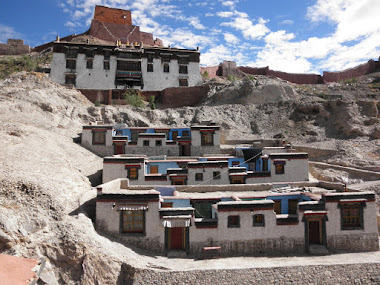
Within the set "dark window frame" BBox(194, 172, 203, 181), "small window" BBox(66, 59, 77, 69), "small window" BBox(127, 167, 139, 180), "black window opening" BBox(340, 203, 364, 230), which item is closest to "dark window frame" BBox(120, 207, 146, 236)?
"small window" BBox(127, 167, 139, 180)

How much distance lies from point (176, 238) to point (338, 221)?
25.8 ft

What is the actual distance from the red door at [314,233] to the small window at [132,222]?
26.4ft

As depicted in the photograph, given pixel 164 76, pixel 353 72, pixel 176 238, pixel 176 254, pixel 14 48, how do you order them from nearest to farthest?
pixel 176 254 → pixel 176 238 → pixel 164 76 → pixel 14 48 → pixel 353 72

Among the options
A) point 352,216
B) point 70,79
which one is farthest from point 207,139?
point 70,79

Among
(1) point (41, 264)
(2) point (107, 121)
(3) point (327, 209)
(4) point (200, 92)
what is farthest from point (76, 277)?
(4) point (200, 92)

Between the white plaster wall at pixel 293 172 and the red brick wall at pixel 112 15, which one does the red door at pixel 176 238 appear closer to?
the white plaster wall at pixel 293 172

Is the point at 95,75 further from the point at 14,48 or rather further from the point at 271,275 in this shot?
the point at 271,275

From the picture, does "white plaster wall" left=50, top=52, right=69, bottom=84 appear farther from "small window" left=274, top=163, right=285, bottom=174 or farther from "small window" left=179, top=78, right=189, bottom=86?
"small window" left=274, top=163, right=285, bottom=174

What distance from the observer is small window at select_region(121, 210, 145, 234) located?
1308cm

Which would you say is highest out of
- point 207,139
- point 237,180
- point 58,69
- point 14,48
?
point 14,48

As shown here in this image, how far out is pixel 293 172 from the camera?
20188mm

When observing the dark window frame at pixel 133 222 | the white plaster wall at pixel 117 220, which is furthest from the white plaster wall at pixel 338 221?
the dark window frame at pixel 133 222

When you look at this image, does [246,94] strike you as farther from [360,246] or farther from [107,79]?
[360,246]

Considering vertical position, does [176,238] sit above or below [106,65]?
below
